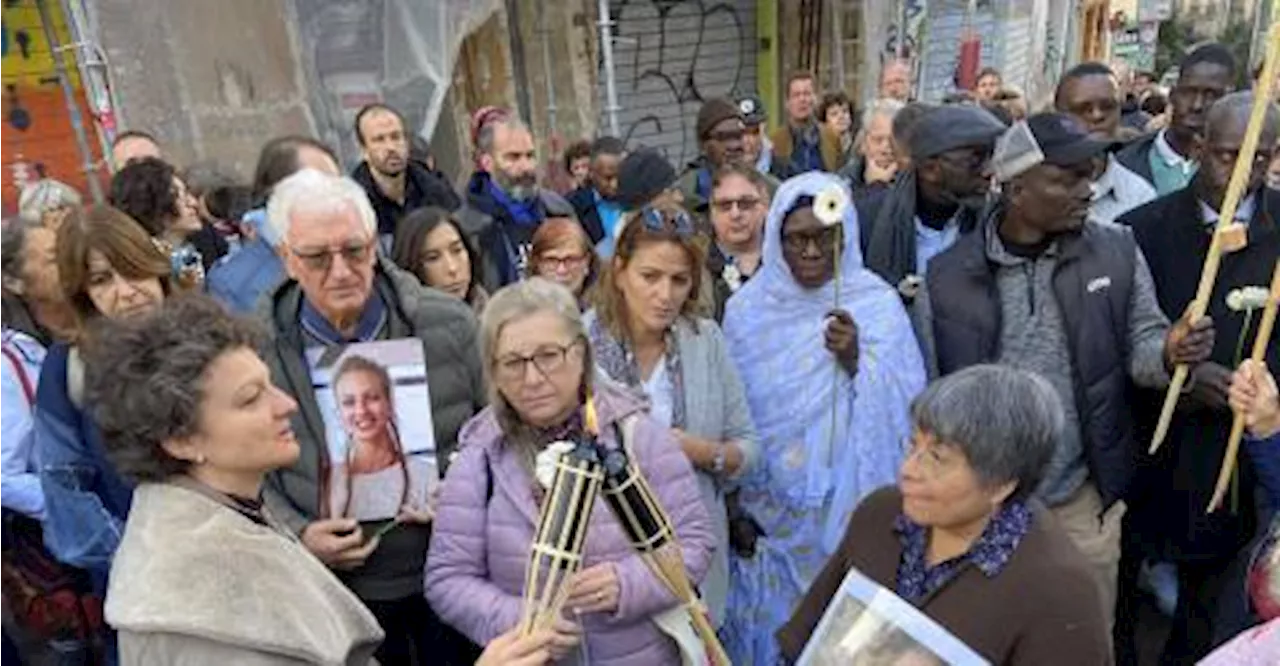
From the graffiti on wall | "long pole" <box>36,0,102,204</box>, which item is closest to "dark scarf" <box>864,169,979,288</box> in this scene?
"long pole" <box>36,0,102,204</box>

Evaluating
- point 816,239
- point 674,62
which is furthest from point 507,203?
point 674,62

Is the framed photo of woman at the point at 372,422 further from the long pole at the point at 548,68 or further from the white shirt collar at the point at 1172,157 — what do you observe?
the long pole at the point at 548,68

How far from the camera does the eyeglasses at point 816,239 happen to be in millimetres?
3082

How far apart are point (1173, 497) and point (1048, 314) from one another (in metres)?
0.92

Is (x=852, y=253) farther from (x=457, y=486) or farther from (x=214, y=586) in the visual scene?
(x=214, y=586)

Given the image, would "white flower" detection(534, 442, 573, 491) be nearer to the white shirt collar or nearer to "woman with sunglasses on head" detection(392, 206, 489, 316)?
"woman with sunglasses on head" detection(392, 206, 489, 316)

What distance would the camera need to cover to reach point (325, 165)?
4.11 metres

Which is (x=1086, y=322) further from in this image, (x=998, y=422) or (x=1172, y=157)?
(x=1172, y=157)

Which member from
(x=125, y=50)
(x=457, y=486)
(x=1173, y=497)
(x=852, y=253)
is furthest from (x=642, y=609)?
(x=125, y=50)

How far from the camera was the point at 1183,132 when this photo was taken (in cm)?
461

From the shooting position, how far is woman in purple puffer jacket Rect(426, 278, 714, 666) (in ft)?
7.65

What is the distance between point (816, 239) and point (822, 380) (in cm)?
43

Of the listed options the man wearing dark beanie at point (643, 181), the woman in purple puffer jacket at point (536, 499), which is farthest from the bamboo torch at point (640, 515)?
the man wearing dark beanie at point (643, 181)

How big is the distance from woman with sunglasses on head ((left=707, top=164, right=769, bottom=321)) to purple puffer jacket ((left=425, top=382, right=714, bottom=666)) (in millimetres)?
1400
